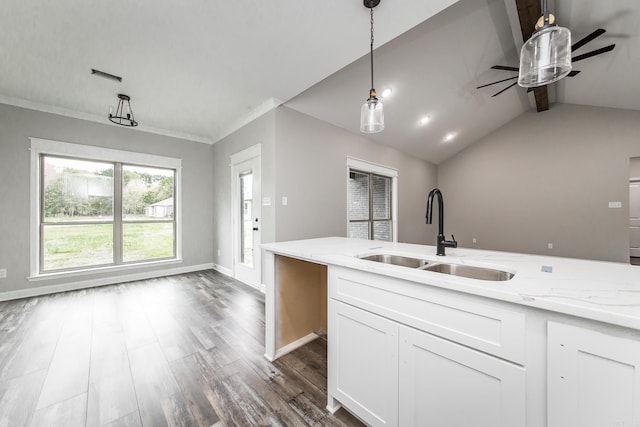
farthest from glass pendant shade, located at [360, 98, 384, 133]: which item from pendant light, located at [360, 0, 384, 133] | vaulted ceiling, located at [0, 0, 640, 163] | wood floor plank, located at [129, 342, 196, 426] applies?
wood floor plank, located at [129, 342, 196, 426]

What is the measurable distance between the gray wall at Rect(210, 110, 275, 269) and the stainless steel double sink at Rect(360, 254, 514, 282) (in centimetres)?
196

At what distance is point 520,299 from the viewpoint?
0.77m

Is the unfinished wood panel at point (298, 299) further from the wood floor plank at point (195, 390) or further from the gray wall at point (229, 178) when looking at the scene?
the gray wall at point (229, 178)

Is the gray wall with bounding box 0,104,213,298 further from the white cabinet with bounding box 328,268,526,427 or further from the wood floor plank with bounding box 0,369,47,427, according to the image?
the white cabinet with bounding box 328,268,526,427

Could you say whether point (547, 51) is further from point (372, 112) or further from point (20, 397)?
point (20, 397)

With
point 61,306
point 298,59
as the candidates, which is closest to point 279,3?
point 298,59

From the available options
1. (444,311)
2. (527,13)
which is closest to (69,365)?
(444,311)

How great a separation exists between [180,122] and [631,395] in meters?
5.05

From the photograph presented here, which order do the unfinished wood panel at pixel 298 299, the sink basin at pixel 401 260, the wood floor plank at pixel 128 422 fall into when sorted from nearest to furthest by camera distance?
1. the wood floor plank at pixel 128 422
2. the sink basin at pixel 401 260
3. the unfinished wood panel at pixel 298 299

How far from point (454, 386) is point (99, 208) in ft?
16.4

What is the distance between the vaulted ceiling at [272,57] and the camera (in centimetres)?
188

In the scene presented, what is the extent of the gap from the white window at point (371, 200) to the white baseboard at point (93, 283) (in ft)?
10.5

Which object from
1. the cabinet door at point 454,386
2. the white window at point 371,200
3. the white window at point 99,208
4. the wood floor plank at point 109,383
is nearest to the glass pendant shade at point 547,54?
the cabinet door at point 454,386

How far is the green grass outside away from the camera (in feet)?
11.3
